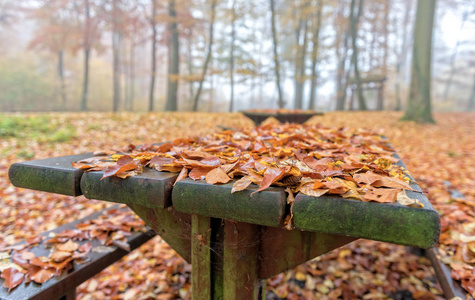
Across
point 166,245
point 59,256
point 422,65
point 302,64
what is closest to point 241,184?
point 59,256

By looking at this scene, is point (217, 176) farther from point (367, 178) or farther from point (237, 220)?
point (367, 178)

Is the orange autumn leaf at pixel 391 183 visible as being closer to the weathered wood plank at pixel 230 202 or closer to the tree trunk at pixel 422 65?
the weathered wood plank at pixel 230 202

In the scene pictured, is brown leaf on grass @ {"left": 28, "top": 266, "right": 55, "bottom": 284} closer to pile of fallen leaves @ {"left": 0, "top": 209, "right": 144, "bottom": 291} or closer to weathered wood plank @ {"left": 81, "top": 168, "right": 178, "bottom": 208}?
pile of fallen leaves @ {"left": 0, "top": 209, "right": 144, "bottom": 291}

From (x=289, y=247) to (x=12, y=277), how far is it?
1.24m

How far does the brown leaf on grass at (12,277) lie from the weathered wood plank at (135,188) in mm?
643

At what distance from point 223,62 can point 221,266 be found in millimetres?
18124

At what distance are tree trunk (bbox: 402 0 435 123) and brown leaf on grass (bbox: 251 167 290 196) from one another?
27.0 feet

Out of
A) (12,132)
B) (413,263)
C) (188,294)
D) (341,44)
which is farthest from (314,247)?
(341,44)

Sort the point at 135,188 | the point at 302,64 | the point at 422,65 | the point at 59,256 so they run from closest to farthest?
1. the point at 135,188
2. the point at 59,256
3. the point at 422,65
4. the point at 302,64

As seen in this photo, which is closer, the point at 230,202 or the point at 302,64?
the point at 230,202

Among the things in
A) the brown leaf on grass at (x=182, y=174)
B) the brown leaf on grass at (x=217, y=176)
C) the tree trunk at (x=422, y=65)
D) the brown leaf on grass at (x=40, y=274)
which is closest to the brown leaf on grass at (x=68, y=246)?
the brown leaf on grass at (x=40, y=274)

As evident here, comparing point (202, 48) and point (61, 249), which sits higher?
point (202, 48)

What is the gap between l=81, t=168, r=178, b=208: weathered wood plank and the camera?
32.8 inches

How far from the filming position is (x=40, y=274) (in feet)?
4.07
